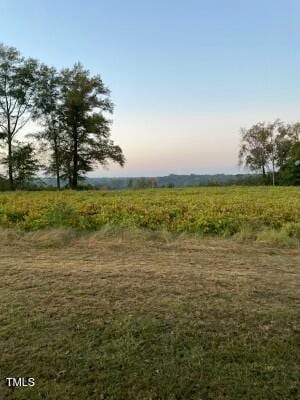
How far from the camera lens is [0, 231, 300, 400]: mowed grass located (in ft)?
7.29

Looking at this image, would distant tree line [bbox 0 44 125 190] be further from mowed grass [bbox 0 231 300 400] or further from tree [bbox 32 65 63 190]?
mowed grass [bbox 0 231 300 400]

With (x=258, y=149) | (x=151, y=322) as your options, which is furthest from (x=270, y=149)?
(x=151, y=322)

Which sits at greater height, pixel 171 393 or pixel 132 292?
pixel 132 292

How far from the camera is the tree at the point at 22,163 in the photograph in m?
31.2

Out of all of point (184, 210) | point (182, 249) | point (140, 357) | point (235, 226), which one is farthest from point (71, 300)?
point (184, 210)

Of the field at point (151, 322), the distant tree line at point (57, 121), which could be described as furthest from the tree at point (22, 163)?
the field at point (151, 322)

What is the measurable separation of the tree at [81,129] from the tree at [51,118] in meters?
0.50

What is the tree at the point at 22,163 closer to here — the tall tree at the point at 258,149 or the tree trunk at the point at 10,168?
the tree trunk at the point at 10,168

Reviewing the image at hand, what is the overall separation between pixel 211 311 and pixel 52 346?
1249 mm

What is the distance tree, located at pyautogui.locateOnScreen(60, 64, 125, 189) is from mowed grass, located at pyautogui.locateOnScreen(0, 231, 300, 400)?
30705 millimetres

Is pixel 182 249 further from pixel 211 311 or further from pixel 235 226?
pixel 211 311

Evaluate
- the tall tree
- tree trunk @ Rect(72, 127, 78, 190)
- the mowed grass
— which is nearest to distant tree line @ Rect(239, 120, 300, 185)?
the tall tree

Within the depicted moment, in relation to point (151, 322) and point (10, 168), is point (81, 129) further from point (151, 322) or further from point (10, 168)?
point (151, 322)

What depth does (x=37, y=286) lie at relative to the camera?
3.66m
